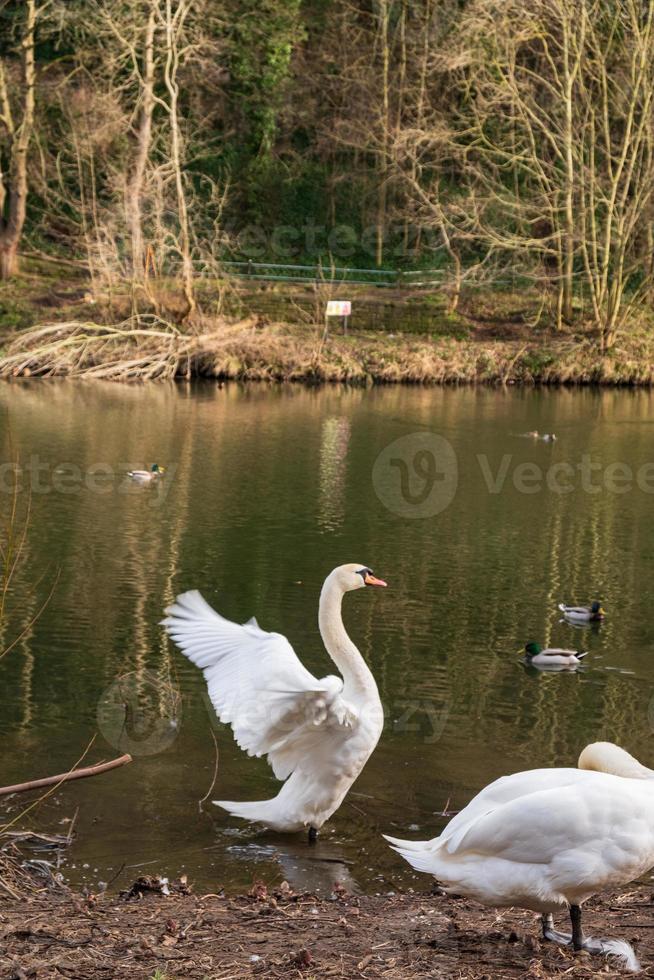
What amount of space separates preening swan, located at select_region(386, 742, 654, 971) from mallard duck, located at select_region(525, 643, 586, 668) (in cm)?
552

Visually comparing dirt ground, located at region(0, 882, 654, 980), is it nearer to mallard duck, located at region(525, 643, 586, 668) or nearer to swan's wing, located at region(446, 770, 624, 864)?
swan's wing, located at region(446, 770, 624, 864)

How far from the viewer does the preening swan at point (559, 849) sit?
4.87m

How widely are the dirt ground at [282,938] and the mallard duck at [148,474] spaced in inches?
496

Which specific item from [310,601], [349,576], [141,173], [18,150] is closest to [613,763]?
[349,576]

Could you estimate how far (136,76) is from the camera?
34.5m

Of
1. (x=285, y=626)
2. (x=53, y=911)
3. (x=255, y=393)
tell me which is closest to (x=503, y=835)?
(x=53, y=911)

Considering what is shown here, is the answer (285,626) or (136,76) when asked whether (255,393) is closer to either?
(136,76)

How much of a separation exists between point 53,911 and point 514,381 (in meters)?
29.9

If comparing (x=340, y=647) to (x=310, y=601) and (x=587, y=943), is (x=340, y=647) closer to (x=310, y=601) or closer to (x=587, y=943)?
(x=587, y=943)

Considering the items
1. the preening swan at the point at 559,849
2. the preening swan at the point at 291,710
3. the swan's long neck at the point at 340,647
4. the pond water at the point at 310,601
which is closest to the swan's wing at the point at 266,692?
the preening swan at the point at 291,710

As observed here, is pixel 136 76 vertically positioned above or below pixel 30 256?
above

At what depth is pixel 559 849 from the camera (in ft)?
16.0

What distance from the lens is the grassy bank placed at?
30.5 m

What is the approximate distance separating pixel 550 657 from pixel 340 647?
380 centimetres
